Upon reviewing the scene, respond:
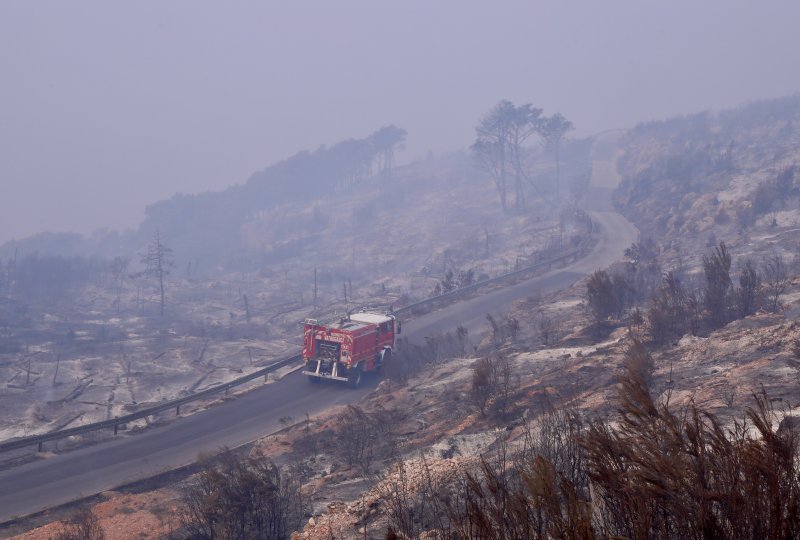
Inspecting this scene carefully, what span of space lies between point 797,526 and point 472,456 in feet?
33.1

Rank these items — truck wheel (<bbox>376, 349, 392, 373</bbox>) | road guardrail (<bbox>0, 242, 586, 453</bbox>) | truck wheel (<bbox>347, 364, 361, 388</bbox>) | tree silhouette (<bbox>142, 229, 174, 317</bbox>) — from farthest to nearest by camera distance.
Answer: tree silhouette (<bbox>142, 229, 174, 317</bbox>)
truck wheel (<bbox>376, 349, 392, 373</bbox>)
truck wheel (<bbox>347, 364, 361, 388</bbox>)
road guardrail (<bbox>0, 242, 586, 453</bbox>)

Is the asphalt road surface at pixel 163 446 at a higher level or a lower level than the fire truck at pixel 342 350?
lower

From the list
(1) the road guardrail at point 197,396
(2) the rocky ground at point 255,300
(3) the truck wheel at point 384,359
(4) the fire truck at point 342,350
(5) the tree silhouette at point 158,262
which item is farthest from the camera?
(5) the tree silhouette at point 158,262

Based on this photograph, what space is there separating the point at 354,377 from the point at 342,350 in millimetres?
1441

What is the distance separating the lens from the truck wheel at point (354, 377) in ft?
95.7

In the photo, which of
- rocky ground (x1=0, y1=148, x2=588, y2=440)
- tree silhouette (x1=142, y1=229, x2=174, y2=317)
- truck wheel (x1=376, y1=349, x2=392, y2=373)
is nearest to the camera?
truck wheel (x1=376, y1=349, x2=392, y2=373)

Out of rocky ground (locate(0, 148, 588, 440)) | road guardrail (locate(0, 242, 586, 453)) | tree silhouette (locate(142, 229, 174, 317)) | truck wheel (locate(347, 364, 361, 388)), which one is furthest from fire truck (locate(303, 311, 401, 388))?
tree silhouette (locate(142, 229, 174, 317))

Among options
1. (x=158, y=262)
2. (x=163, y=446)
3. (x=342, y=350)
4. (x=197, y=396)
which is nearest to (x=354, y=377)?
(x=342, y=350)

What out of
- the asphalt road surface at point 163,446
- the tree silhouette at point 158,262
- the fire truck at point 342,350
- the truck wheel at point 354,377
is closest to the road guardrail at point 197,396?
the asphalt road surface at point 163,446

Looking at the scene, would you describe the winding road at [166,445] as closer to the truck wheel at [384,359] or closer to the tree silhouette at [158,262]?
the truck wheel at [384,359]

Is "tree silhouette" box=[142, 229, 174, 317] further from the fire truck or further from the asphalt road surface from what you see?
the fire truck

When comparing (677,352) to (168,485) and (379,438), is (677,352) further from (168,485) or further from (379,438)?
(168,485)

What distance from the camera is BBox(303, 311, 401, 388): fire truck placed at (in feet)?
95.1

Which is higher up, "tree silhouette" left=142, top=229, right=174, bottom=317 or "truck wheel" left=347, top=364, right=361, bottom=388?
"tree silhouette" left=142, top=229, right=174, bottom=317
